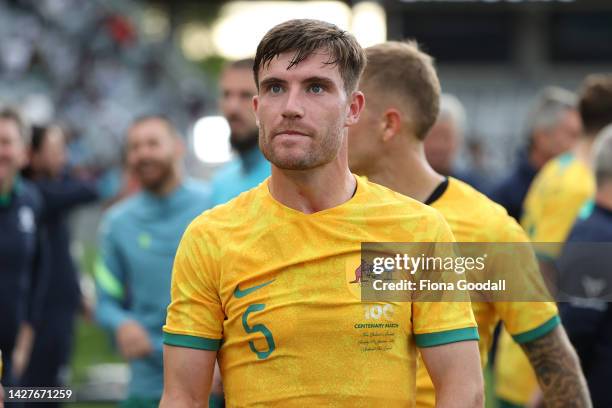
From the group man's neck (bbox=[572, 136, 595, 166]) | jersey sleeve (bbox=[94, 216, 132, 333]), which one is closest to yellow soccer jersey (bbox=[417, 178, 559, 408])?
man's neck (bbox=[572, 136, 595, 166])

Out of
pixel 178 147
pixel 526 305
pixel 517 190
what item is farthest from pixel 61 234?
pixel 526 305

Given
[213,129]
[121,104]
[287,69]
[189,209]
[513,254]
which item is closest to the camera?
[287,69]

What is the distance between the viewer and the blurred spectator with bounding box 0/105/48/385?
693 centimetres

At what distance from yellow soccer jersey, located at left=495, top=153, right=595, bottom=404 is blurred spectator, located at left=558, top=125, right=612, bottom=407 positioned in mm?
1328

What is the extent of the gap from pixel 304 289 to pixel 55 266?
663 centimetres

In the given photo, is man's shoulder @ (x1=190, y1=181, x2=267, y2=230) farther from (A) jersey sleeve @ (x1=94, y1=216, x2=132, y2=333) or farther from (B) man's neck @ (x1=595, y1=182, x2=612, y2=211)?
(A) jersey sleeve @ (x1=94, y1=216, x2=132, y2=333)

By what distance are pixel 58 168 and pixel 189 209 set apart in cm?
280

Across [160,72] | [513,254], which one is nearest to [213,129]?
[160,72]

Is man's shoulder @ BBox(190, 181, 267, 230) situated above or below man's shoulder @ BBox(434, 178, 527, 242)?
above

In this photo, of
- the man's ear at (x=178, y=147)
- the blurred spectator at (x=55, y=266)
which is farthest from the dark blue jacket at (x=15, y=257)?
the blurred spectator at (x=55, y=266)

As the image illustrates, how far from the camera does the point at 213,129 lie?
35.4 metres

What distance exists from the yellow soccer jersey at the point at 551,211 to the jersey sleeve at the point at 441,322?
3207 millimetres

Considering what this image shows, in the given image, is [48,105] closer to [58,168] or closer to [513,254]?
[58,168]

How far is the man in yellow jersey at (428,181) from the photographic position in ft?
13.1
